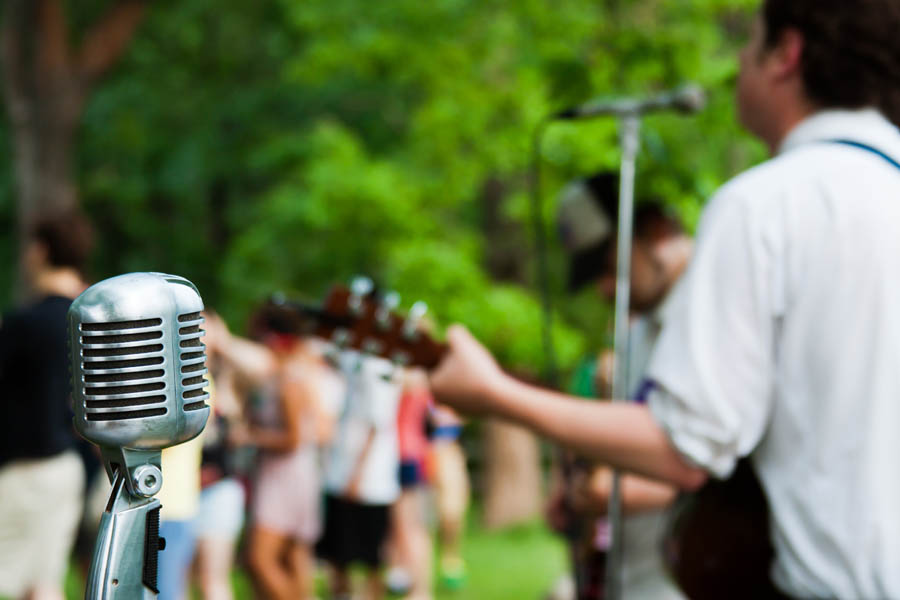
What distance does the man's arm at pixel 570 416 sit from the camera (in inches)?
61.7

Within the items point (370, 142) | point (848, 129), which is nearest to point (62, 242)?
point (848, 129)

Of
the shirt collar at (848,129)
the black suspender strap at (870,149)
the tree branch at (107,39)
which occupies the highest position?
the shirt collar at (848,129)

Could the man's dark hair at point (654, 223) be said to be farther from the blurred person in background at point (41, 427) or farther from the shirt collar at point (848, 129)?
the blurred person in background at point (41, 427)

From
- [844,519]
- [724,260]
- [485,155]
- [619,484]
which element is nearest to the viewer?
[844,519]

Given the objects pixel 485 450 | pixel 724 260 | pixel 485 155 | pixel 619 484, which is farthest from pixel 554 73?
pixel 485 450

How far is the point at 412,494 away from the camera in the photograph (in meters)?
6.81

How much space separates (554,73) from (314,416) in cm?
248

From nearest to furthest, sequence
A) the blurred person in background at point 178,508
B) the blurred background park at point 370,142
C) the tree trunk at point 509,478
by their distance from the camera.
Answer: the blurred person in background at point 178,508
the blurred background park at point 370,142
the tree trunk at point 509,478

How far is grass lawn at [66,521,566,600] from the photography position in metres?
7.70

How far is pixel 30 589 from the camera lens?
4691 millimetres

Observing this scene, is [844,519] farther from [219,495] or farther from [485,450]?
[485,450]

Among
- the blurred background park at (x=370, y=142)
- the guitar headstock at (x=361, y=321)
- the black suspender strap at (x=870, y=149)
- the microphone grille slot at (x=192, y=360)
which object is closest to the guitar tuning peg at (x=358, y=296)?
the guitar headstock at (x=361, y=321)

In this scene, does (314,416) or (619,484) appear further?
(314,416)

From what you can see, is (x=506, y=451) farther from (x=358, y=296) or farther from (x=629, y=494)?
(x=358, y=296)
